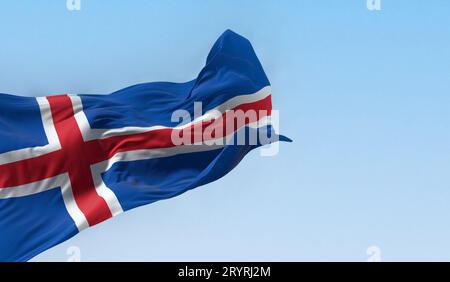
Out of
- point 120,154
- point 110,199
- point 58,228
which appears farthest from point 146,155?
point 58,228

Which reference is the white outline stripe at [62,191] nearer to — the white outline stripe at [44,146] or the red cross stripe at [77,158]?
the red cross stripe at [77,158]

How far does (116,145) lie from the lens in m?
13.5

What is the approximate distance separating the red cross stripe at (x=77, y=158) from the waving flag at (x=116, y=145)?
17mm

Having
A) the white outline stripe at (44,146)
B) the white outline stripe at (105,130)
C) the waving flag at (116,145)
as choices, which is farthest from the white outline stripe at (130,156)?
the white outline stripe at (44,146)

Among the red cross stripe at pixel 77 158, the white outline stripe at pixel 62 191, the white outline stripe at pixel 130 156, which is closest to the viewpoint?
the white outline stripe at pixel 62 191

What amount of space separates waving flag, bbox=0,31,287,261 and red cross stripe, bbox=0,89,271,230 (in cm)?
2

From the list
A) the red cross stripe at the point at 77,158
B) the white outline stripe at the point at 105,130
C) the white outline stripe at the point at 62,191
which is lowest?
the white outline stripe at the point at 62,191

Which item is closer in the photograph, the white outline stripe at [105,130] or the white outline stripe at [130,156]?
the white outline stripe at [130,156]

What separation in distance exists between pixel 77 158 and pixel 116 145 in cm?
80

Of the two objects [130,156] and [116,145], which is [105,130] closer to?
[116,145]

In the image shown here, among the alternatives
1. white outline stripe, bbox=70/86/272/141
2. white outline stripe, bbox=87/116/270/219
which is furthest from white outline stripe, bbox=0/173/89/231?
white outline stripe, bbox=70/86/272/141

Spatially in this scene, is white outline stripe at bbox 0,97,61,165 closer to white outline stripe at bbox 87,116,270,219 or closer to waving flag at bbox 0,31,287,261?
waving flag at bbox 0,31,287,261

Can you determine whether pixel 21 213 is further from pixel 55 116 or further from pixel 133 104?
pixel 133 104

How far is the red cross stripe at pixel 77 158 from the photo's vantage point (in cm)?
1252
